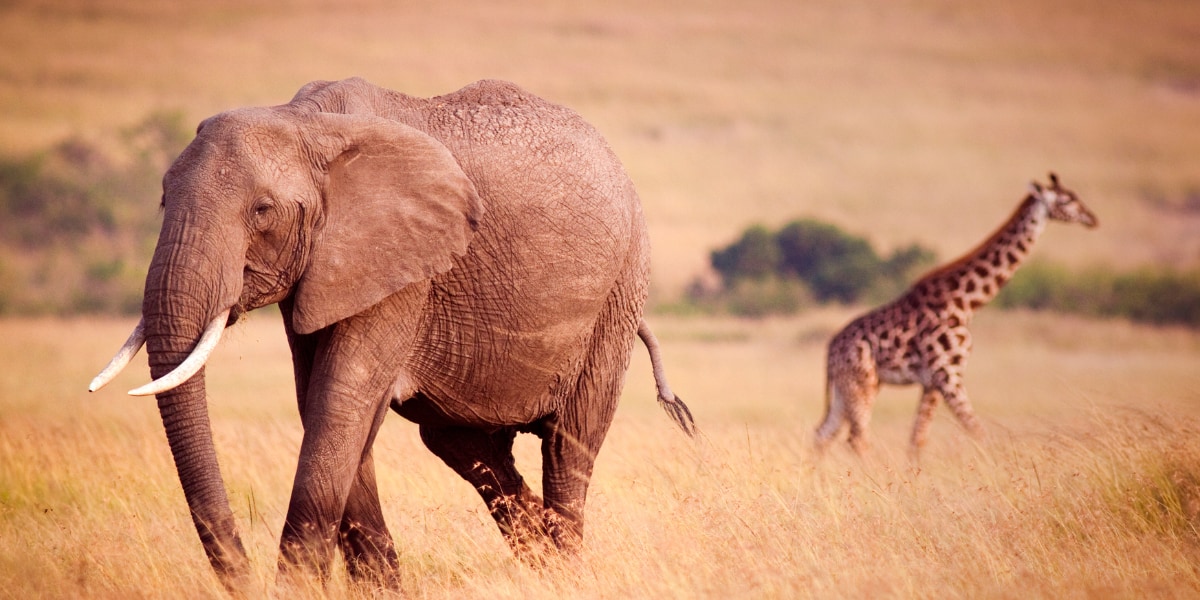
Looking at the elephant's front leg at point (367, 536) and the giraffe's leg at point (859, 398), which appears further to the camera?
the giraffe's leg at point (859, 398)

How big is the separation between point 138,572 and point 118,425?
5.87 metres

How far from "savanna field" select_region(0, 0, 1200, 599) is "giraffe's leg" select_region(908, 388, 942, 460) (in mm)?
233

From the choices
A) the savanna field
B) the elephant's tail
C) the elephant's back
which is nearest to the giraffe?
the savanna field

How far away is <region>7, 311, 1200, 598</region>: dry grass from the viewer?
6582 millimetres

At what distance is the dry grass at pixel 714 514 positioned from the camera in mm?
6582

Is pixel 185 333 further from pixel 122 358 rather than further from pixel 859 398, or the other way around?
pixel 859 398

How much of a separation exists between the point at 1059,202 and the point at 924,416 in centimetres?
318

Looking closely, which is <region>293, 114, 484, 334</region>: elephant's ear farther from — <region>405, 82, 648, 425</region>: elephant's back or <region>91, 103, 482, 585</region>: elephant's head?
<region>405, 82, 648, 425</region>: elephant's back

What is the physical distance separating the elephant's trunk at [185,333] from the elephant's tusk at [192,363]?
0.06 feet

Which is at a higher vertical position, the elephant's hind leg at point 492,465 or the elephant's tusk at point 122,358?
the elephant's tusk at point 122,358

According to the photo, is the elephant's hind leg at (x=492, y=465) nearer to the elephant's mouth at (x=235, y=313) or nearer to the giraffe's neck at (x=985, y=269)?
the elephant's mouth at (x=235, y=313)

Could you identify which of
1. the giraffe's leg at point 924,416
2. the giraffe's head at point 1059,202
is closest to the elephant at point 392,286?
the giraffe's leg at point 924,416

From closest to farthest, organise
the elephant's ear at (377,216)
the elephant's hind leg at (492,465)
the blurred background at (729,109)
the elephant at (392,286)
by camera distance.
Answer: the elephant at (392,286) < the elephant's ear at (377,216) < the elephant's hind leg at (492,465) < the blurred background at (729,109)

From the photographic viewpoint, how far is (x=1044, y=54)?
315ft
